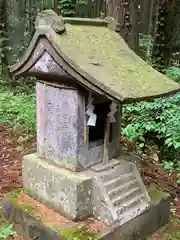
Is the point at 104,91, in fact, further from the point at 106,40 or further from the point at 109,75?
the point at 106,40

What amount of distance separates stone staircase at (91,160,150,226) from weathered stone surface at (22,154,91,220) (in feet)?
0.70

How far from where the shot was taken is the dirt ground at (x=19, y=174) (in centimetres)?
497

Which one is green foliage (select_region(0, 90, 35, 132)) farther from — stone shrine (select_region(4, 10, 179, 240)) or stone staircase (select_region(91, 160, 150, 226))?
stone staircase (select_region(91, 160, 150, 226))

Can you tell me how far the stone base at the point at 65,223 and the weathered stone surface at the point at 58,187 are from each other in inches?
4.3

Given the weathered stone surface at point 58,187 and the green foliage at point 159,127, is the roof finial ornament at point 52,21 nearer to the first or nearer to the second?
the weathered stone surface at point 58,187

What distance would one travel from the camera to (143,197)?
4.11 m

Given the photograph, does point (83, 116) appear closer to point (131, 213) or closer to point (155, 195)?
point (131, 213)

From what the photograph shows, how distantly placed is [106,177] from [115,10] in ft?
13.9

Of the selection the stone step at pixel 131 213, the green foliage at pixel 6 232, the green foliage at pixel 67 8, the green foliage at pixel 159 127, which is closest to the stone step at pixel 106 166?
the stone step at pixel 131 213

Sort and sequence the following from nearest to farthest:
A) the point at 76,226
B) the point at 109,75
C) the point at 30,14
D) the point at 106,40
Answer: the point at 109,75 < the point at 76,226 < the point at 106,40 < the point at 30,14

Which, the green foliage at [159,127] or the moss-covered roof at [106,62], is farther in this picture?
the green foliage at [159,127]

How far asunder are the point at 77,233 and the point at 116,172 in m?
0.85

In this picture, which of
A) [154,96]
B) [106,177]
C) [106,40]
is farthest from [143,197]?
[106,40]

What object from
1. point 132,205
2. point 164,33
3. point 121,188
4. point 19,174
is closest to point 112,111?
point 121,188
